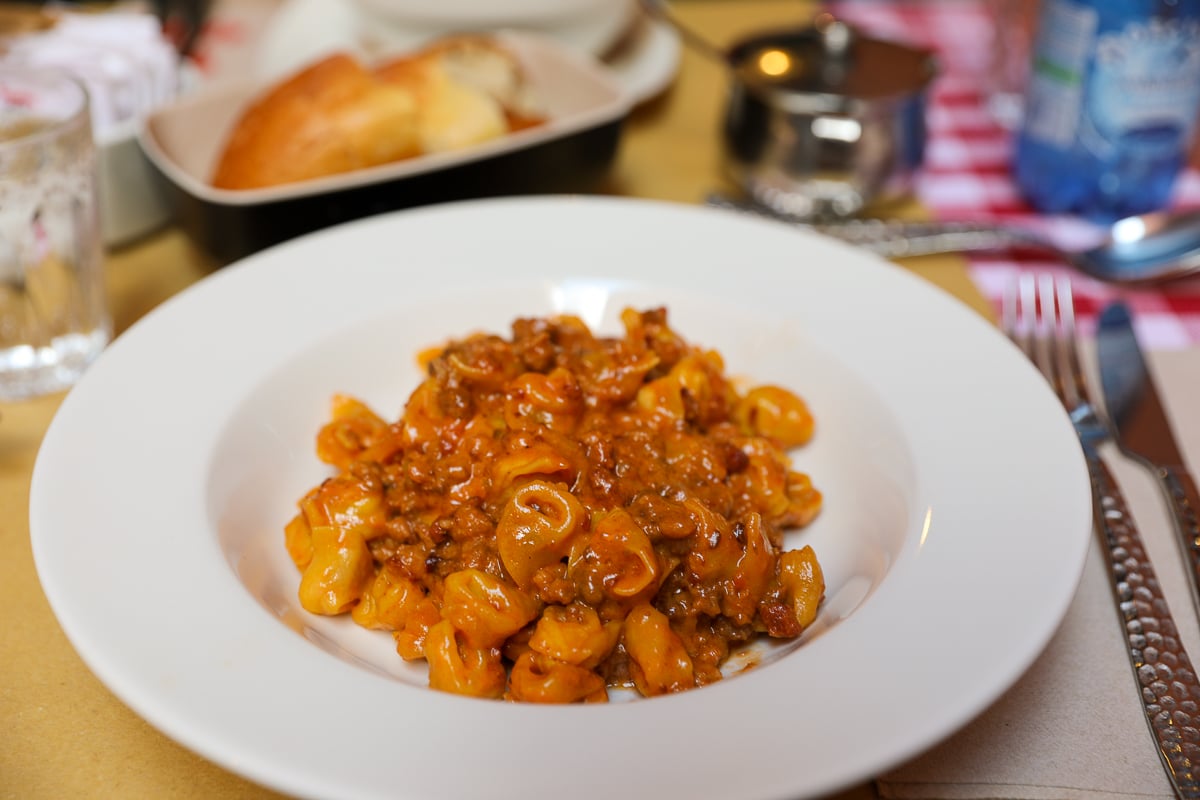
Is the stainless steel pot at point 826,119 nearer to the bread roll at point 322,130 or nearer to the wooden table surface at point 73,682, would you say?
the wooden table surface at point 73,682

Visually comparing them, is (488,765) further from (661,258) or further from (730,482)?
(661,258)

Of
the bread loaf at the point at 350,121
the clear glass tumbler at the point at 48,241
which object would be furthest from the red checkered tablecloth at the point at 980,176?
the clear glass tumbler at the point at 48,241

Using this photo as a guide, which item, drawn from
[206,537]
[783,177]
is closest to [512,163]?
[783,177]

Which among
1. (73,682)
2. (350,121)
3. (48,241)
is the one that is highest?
(350,121)

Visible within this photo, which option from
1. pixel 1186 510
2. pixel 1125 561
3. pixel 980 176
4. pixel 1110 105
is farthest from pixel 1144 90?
pixel 1125 561

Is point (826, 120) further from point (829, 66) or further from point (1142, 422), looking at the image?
point (1142, 422)
